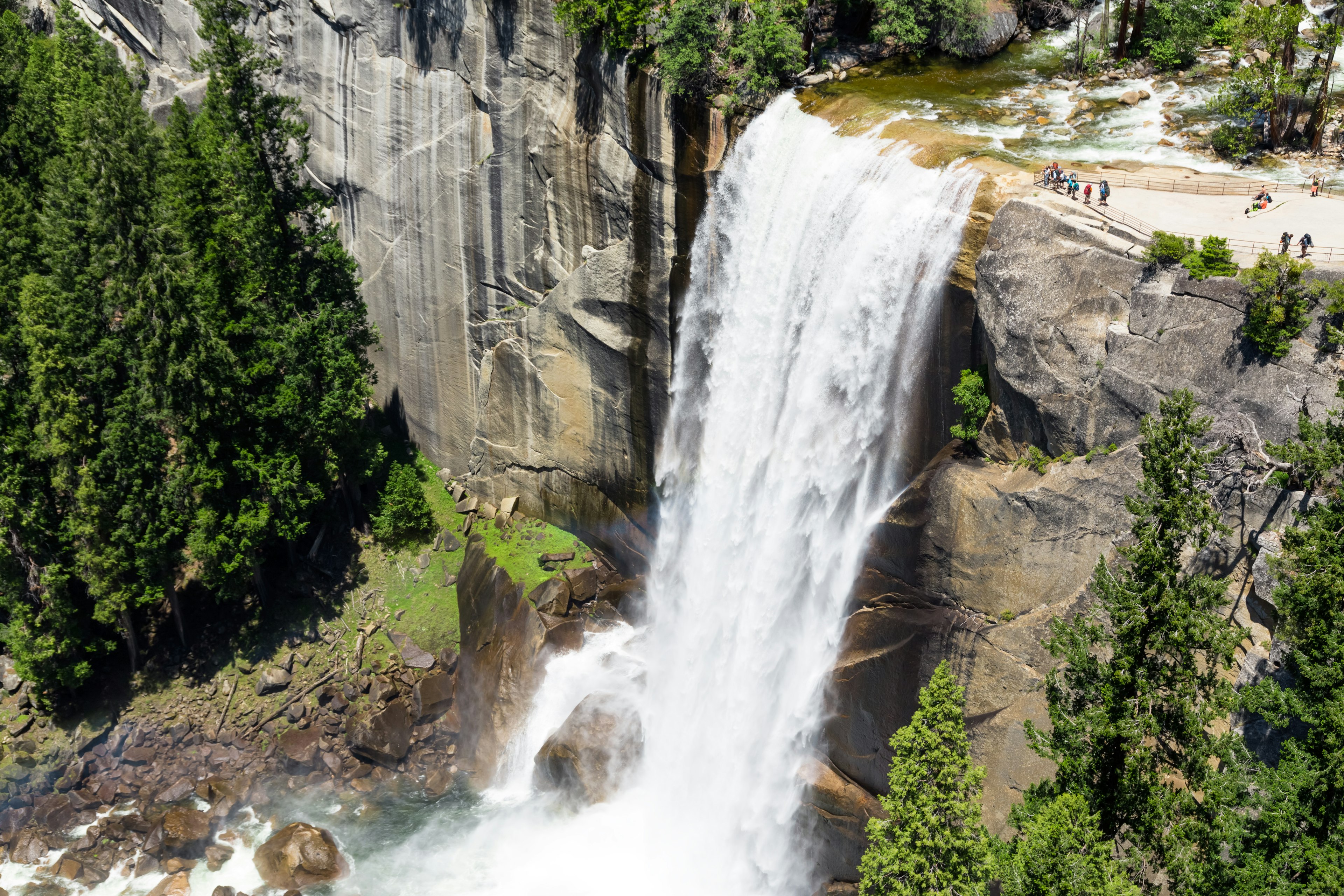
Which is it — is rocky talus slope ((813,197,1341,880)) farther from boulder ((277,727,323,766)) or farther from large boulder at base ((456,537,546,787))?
boulder ((277,727,323,766))

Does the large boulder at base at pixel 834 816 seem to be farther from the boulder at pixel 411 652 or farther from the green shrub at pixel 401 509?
the green shrub at pixel 401 509

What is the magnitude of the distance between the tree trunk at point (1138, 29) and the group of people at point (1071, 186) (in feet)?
48.8

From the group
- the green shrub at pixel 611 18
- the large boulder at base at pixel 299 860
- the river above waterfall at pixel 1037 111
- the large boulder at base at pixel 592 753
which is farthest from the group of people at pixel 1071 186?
the large boulder at base at pixel 299 860

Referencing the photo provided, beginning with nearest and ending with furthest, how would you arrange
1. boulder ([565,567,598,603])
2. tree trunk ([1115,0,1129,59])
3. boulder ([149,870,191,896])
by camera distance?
1. boulder ([149,870,191,896])
2. tree trunk ([1115,0,1129,59])
3. boulder ([565,567,598,603])

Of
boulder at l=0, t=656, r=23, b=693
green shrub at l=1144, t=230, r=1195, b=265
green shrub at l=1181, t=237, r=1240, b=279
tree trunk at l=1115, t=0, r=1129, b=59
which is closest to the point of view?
green shrub at l=1181, t=237, r=1240, b=279

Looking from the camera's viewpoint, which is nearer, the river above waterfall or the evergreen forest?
the river above waterfall

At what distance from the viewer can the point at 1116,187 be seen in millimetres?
31391

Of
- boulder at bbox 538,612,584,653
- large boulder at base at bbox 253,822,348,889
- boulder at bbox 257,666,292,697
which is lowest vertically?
large boulder at base at bbox 253,822,348,889

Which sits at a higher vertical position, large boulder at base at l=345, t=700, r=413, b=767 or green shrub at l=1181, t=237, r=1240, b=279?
green shrub at l=1181, t=237, r=1240, b=279

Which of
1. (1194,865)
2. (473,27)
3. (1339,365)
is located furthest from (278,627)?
(1339,365)

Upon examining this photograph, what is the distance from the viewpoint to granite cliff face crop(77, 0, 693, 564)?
4147 centimetres

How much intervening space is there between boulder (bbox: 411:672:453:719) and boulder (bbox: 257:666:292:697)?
5.38m

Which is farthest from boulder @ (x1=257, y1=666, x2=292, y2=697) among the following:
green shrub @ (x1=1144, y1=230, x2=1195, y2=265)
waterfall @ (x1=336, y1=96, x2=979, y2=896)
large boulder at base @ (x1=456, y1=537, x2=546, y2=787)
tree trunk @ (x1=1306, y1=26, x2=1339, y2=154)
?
tree trunk @ (x1=1306, y1=26, x2=1339, y2=154)

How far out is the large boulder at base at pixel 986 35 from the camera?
1694 inches
